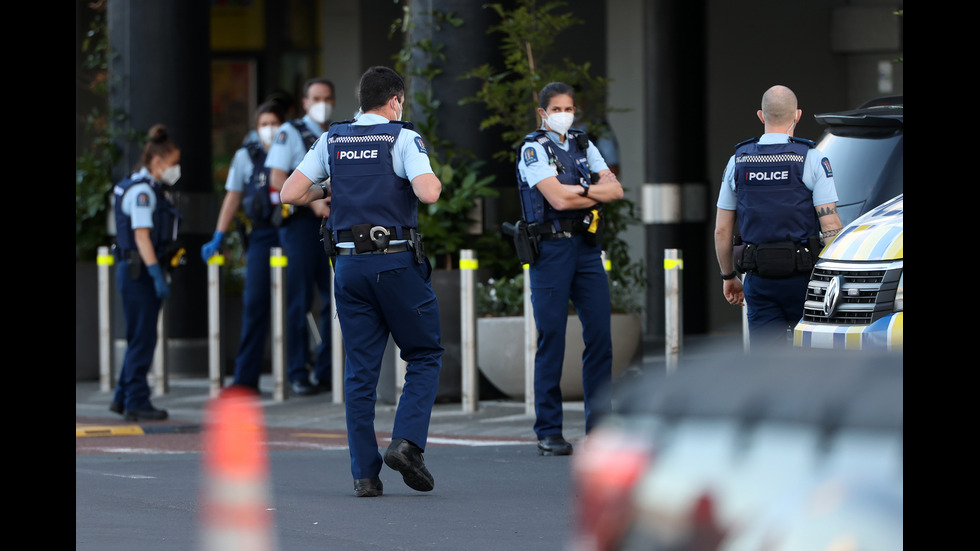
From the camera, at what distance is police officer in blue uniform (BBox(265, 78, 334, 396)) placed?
1100 cm

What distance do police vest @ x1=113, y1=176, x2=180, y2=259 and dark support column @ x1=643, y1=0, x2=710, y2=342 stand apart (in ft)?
20.5

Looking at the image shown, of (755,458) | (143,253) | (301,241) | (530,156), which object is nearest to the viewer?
(755,458)

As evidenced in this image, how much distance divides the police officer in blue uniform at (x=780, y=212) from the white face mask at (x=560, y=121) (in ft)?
3.01

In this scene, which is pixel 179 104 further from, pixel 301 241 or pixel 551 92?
pixel 551 92

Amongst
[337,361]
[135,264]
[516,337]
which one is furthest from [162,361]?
[516,337]

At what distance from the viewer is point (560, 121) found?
787 centimetres

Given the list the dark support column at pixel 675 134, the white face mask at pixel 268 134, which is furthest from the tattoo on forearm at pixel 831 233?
the dark support column at pixel 675 134

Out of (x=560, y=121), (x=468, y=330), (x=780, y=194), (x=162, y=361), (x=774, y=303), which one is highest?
(x=560, y=121)

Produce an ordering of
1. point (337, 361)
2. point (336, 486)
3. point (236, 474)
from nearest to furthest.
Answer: point (236, 474) < point (336, 486) < point (337, 361)

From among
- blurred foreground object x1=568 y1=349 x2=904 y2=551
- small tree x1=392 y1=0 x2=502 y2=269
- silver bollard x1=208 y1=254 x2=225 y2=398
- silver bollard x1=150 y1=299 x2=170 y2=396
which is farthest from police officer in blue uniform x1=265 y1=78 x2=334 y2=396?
blurred foreground object x1=568 y1=349 x2=904 y2=551

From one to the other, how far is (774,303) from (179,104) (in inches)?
283

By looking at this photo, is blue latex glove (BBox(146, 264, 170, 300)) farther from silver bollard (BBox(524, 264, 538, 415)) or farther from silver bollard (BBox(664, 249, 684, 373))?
silver bollard (BBox(664, 249, 684, 373))

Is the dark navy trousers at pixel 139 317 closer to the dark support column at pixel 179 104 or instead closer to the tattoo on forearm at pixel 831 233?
the dark support column at pixel 179 104
